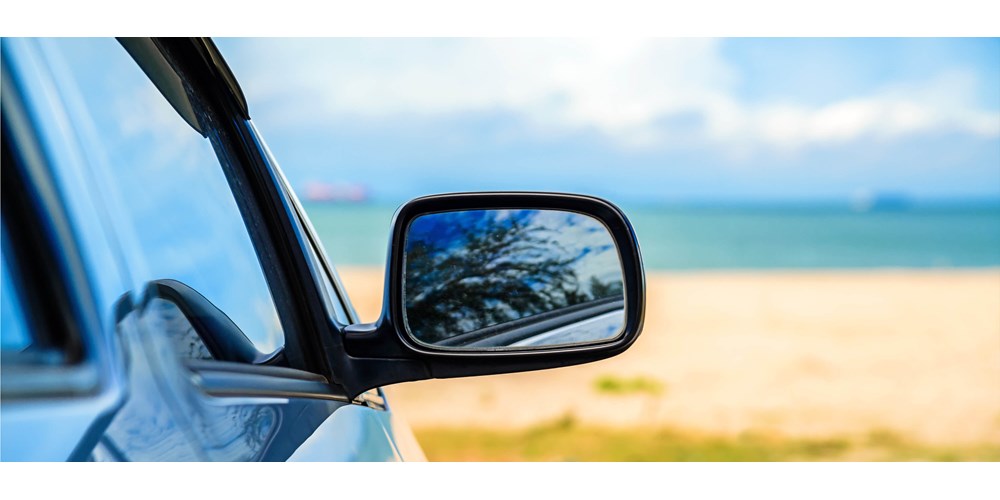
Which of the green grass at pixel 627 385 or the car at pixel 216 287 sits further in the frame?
the green grass at pixel 627 385

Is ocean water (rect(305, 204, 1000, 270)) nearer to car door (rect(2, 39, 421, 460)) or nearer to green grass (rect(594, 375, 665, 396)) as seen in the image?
green grass (rect(594, 375, 665, 396))

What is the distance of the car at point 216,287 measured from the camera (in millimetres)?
872

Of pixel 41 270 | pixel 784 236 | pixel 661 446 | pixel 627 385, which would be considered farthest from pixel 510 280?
pixel 784 236

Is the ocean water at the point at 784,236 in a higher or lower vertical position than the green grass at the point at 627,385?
higher

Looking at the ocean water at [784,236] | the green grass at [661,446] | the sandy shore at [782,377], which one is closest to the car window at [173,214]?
the green grass at [661,446]

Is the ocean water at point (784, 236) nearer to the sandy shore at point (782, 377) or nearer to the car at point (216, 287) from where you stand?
the sandy shore at point (782, 377)

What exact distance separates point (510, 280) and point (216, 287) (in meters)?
0.59

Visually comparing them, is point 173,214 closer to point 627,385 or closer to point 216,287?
point 216,287

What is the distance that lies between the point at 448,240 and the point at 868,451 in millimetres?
9737

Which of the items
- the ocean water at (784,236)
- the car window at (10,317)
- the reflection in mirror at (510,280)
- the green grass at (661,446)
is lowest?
the green grass at (661,446)

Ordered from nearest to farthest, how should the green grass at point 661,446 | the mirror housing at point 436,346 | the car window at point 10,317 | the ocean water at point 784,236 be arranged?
the car window at point 10,317 → the mirror housing at point 436,346 → the green grass at point 661,446 → the ocean water at point 784,236

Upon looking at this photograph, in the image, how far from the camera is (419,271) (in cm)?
163

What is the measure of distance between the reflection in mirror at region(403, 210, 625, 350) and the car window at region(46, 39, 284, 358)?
294 mm

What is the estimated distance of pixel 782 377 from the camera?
15484 millimetres
